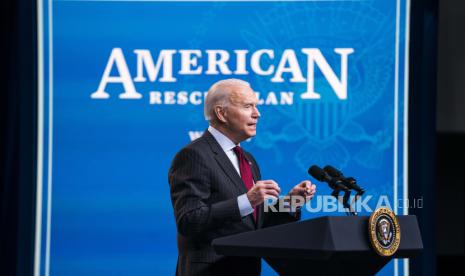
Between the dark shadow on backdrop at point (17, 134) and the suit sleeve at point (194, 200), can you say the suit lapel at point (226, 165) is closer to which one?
the suit sleeve at point (194, 200)

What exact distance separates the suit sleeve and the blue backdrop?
167cm

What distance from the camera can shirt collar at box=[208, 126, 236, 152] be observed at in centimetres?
281

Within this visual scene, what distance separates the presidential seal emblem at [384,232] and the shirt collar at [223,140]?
840mm

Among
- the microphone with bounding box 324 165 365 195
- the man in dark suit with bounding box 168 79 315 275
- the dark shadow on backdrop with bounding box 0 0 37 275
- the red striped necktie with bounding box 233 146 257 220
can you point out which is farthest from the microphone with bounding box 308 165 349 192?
the dark shadow on backdrop with bounding box 0 0 37 275

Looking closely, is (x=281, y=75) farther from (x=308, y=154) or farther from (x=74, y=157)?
(x=74, y=157)

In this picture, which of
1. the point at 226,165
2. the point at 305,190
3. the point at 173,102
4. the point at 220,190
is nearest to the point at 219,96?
the point at 226,165

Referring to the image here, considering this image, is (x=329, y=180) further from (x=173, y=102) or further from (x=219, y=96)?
(x=173, y=102)

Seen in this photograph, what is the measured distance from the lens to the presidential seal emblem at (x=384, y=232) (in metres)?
2.06

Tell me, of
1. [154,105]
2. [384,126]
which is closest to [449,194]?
[384,126]

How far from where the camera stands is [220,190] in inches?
103

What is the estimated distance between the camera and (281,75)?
429cm

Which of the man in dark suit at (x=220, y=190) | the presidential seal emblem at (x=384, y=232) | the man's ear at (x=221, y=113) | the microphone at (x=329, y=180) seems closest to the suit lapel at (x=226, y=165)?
the man in dark suit at (x=220, y=190)

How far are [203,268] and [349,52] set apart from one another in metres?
2.18

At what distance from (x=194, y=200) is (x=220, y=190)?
13cm
